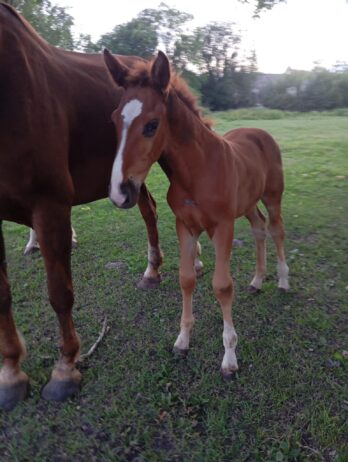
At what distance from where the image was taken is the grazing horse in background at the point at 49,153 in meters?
1.97

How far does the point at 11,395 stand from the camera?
2363 millimetres

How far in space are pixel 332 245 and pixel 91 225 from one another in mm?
2962

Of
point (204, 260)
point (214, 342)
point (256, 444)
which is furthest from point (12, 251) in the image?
point (256, 444)

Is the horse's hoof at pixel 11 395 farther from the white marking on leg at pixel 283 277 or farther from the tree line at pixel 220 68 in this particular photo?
the tree line at pixel 220 68

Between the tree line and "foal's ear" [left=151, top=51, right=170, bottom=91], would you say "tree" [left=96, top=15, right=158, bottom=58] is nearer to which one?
the tree line

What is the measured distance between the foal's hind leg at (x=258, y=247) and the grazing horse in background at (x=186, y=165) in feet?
1.01

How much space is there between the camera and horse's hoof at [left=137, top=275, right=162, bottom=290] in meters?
3.59

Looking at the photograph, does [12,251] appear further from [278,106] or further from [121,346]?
[278,106]

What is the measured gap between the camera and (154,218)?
3740 mm

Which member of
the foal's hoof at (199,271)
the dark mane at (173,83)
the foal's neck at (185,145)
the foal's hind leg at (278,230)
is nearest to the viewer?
the dark mane at (173,83)

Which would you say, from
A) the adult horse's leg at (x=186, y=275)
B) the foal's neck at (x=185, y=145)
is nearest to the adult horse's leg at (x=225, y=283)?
the adult horse's leg at (x=186, y=275)

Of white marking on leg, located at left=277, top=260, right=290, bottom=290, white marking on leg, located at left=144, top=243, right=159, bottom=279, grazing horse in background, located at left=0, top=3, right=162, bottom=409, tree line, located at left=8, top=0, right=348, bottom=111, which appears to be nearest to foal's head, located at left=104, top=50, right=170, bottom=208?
grazing horse in background, located at left=0, top=3, right=162, bottom=409

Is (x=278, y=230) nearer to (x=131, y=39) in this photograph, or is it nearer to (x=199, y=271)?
(x=199, y=271)

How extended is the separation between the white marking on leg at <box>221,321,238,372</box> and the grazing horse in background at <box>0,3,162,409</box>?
915 millimetres
